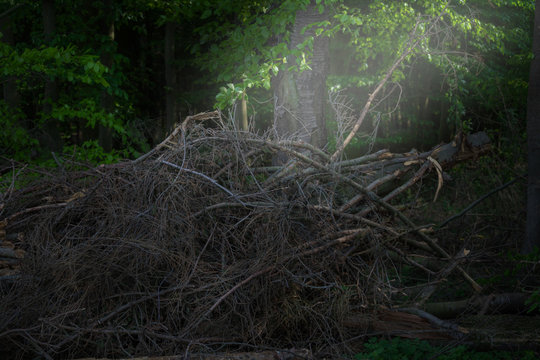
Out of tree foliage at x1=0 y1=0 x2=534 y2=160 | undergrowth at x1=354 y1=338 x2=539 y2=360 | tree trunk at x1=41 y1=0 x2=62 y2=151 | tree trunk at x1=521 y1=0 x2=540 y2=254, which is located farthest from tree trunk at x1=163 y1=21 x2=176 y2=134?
undergrowth at x1=354 y1=338 x2=539 y2=360

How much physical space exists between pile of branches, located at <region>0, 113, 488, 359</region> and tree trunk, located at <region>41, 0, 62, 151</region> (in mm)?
5230

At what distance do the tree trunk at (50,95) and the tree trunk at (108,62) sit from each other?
1.17m

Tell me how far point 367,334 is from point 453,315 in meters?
1.27

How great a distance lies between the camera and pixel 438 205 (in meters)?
11.0

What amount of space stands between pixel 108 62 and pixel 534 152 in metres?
9.53

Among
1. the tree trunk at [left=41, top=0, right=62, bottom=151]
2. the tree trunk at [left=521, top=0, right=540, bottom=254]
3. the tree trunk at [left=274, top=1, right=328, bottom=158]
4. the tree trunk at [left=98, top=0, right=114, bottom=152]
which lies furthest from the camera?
the tree trunk at [left=98, top=0, right=114, bottom=152]

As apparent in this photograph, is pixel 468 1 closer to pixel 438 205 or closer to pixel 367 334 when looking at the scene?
pixel 438 205

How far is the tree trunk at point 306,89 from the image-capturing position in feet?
25.1

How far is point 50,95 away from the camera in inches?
428

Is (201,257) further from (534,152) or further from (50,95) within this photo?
(50,95)

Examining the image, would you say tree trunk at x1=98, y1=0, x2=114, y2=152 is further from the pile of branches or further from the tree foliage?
the pile of branches

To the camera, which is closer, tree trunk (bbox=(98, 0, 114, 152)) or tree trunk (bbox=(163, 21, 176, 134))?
tree trunk (bbox=(98, 0, 114, 152))

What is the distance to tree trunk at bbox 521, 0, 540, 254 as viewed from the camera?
6.31 meters

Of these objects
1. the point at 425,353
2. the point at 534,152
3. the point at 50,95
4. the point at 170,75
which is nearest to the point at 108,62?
the point at 50,95
